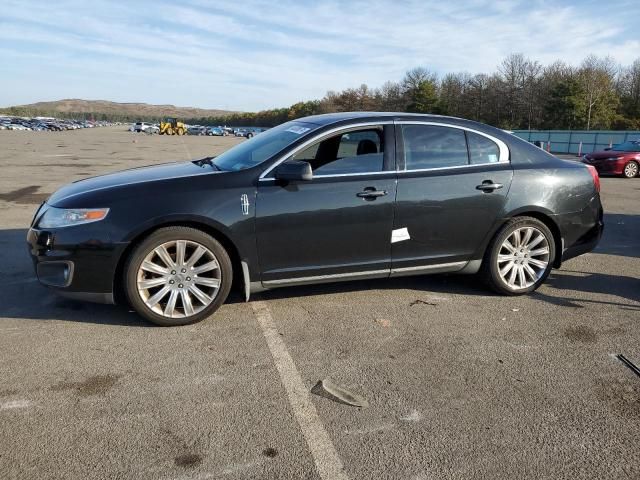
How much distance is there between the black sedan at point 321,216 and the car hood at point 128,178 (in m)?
0.02

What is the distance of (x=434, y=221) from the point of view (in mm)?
4422

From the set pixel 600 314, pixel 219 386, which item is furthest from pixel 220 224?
pixel 600 314

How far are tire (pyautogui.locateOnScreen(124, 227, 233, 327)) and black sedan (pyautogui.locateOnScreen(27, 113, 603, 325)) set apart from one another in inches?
0.4

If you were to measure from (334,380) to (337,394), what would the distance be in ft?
0.53

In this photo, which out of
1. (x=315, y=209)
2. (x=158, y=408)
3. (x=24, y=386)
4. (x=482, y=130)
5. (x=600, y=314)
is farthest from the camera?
(x=482, y=130)

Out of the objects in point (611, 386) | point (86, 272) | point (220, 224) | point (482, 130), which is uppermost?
point (482, 130)

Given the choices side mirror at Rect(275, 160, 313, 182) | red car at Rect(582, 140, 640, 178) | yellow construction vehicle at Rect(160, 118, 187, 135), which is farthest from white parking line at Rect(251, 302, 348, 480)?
yellow construction vehicle at Rect(160, 118, 187, 135)

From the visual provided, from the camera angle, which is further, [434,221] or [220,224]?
[434,221]

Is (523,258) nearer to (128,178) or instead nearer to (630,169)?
(128,178)

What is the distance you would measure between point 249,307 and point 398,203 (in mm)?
1545

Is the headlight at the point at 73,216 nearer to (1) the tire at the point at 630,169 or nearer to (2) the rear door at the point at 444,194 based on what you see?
(2) the rear door at the point at 444,194

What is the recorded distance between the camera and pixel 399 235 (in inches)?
171

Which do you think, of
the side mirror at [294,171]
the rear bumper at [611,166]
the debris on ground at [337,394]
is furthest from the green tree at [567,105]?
the debris on ground at [337,394]

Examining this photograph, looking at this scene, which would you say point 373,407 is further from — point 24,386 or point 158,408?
point 24,386
